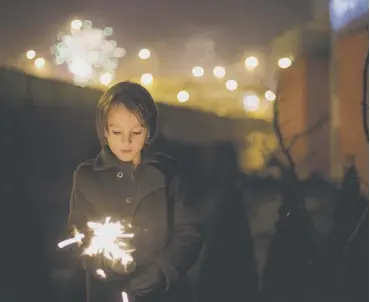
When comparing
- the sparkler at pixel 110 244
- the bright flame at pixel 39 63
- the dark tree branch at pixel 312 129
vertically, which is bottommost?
the sparkler at pixel 110 244

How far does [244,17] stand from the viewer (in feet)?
3.80

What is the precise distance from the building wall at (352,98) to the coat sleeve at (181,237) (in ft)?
1.22

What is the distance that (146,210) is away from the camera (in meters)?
1.12

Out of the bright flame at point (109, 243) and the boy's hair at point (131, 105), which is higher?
the boy's hair at point (131, 105)

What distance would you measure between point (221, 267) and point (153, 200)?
22 centimetres

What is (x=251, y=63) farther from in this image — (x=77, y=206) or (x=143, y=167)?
(x=77, y=206)

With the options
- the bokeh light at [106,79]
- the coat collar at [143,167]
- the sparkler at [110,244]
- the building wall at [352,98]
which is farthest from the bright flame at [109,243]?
the building wall at [352,98]

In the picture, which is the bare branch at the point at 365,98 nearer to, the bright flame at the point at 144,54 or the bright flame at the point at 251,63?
the bright flame at the point at 251,63

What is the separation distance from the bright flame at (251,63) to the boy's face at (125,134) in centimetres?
28

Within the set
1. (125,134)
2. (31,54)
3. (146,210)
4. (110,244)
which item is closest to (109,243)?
(110,244)

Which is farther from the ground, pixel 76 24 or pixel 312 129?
pixel 76 24

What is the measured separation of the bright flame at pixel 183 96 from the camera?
114 cm

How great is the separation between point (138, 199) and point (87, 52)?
369 mm

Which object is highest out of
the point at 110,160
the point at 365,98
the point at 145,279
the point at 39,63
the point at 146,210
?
the point at 39,63
